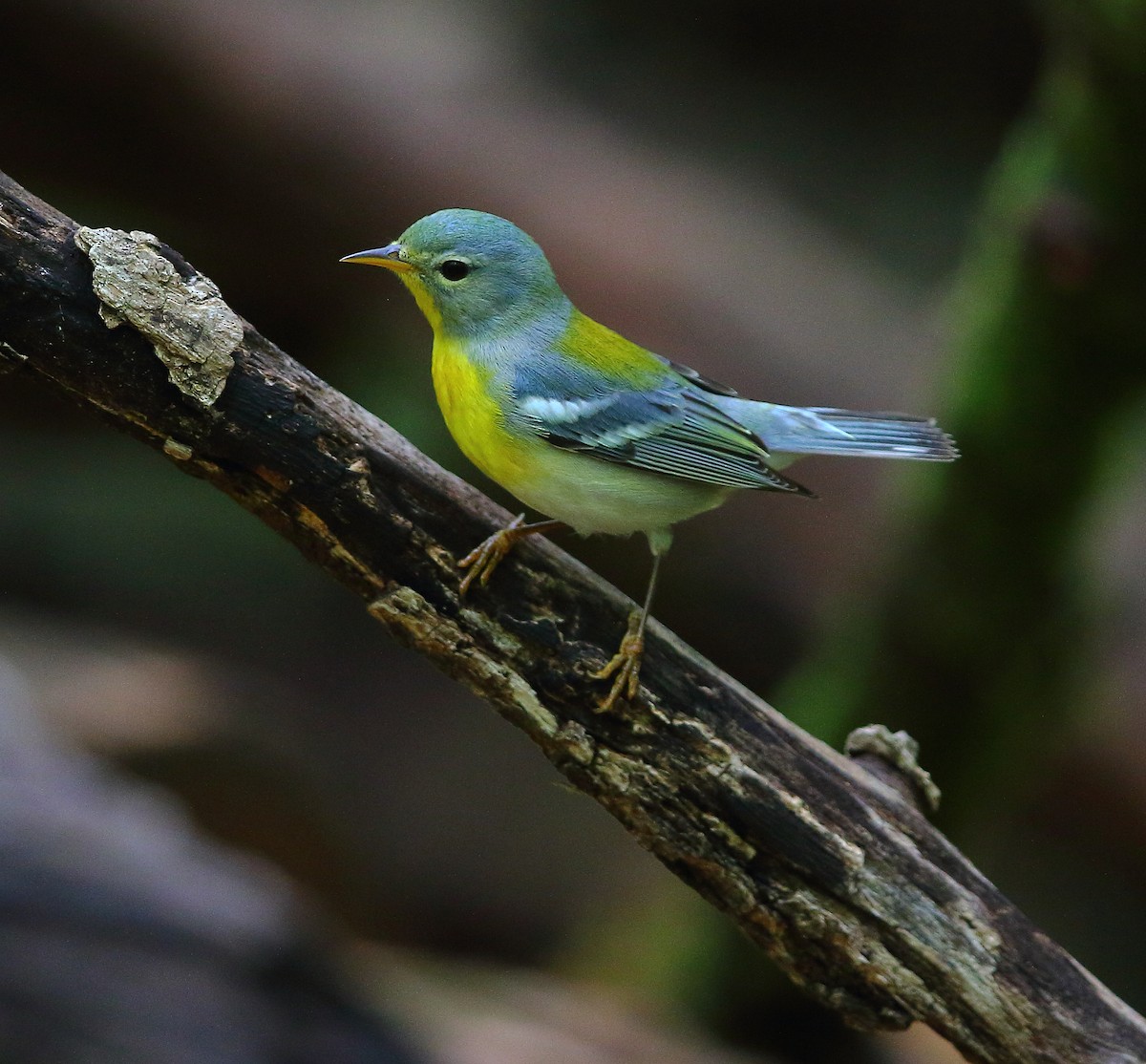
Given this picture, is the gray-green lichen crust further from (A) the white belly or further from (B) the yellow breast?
(A) the white belly

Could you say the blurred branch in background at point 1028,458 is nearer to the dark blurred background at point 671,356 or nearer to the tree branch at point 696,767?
the dark blurred background at point 671,356

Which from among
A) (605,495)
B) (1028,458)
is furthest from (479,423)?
(1028,458)

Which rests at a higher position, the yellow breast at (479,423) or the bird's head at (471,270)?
the bird's head at (471,270)

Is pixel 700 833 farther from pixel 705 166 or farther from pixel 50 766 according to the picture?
pixel 705 166

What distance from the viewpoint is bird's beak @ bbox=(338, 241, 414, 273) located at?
2986 mm

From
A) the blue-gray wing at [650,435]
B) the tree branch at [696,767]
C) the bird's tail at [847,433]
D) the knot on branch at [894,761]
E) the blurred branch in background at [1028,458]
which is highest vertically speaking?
the blurred branch in background at [1028,458]

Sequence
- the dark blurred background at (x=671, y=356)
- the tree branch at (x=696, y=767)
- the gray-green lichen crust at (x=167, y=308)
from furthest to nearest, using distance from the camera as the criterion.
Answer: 1. the dark blurred background at (x=671, y=356)
2. the tree branch at (x=696, y=767)
3. the gray-green lichen crust at (x=167, y=308)

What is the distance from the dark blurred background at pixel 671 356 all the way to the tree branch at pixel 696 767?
208cm

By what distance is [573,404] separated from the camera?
3119 mm

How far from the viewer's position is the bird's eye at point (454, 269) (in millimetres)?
3119

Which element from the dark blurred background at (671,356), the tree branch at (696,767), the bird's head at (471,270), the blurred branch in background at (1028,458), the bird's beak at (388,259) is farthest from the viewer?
the dark blurred background at (671,356)

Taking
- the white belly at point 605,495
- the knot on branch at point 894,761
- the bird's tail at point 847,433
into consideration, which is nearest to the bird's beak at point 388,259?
the white belly at point 605,495

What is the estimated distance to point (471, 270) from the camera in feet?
10.3

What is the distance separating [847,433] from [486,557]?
1.16 m
